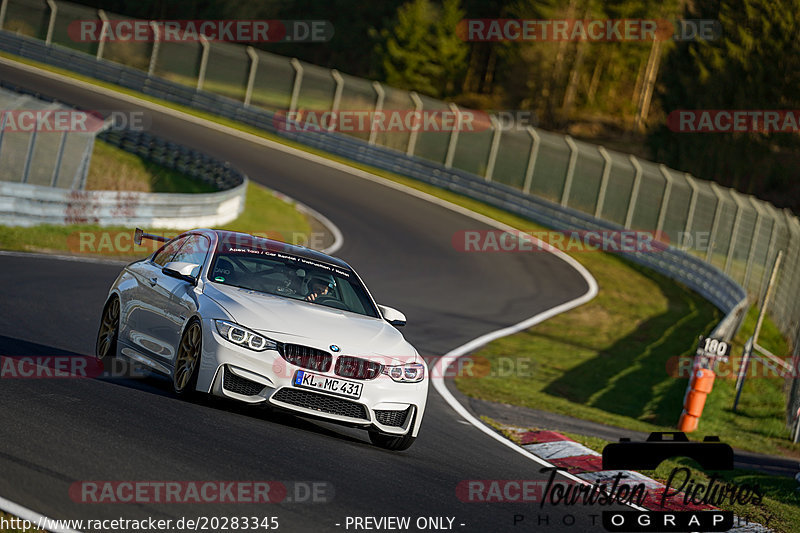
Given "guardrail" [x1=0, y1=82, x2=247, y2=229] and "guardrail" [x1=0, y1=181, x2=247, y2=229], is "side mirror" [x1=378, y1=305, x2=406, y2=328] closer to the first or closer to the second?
"guardrail" [x1=0, y1=82, x2=247, y2=229]

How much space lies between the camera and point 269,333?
862cm

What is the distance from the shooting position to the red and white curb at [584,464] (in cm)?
878

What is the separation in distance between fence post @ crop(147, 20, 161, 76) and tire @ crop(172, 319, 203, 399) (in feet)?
130

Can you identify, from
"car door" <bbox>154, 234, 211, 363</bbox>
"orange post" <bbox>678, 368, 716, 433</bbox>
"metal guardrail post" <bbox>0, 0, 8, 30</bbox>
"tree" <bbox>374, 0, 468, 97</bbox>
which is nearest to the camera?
"car door" <bbox>154, 234, 211, 363</bbox>

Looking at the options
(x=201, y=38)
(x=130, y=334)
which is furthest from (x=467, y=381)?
(x=201, y=38)

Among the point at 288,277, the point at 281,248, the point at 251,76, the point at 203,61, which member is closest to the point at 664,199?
the point at 251,76

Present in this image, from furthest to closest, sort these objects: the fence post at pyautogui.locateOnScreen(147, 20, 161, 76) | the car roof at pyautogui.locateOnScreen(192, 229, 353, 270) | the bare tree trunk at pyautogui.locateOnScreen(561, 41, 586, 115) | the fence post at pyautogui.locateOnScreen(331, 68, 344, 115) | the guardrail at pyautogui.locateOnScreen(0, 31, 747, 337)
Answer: the bare tree trunk at pyautogui.locateOnScreen(561, 41, 586, 115) < the fence post at pyautogui.locateOnScreen(147, 20, 161, 76) < the fence post at pyautogui.locateOnScreen(331, 68, 344, 115) < the guardrail at pyautogui.locateOnScreen(0, 31, 747, 337) < the car roof at pyautogui.locateOnScreen(192, 229, 353, 270)

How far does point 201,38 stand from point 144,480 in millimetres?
42127

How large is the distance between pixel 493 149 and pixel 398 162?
3688 millimetres

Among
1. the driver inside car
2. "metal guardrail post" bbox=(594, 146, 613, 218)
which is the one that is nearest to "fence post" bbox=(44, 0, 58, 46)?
"metal guardrail post" bbox=(594, 146, 613, 218)

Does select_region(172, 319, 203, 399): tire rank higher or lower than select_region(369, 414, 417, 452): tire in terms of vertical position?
higher

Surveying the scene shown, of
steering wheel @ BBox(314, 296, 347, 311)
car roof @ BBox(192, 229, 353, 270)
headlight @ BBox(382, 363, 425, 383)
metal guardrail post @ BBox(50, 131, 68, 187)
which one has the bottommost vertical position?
metal guardrail post @ BBox(50, 131, 68, 187)

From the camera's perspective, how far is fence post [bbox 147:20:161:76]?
46903 millimetres

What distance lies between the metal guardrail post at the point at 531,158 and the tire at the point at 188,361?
30654mm
